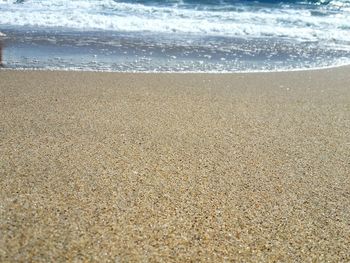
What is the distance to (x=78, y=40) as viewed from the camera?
6688 millimetres

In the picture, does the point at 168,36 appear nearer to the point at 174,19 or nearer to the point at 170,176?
Result: the point at 174,19

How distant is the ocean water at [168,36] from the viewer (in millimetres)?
5312

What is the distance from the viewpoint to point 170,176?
215 cm

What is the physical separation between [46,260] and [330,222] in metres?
1.18

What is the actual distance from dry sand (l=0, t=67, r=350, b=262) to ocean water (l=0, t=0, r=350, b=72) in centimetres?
169

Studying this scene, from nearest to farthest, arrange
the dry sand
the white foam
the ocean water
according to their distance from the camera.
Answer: the dry sand, the ocean water, the white foam

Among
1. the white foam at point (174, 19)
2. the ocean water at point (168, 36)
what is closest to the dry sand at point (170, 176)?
the ocean water at point (168, 36)

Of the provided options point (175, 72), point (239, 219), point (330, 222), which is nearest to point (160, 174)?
point (239, 219)

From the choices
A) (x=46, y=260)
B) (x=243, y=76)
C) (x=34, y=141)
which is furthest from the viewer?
(x=243, y=76)

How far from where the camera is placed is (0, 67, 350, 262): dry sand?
5.27 ft

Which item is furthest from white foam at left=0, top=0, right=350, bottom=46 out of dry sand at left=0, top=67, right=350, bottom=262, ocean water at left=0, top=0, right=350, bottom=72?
dry sand at left=0, top=67, right=350, bottom=262

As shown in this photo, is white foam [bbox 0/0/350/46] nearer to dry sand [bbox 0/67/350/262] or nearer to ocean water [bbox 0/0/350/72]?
ocean water [bbox 0/0/350/72]

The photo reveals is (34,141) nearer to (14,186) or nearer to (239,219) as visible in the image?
(14,186)

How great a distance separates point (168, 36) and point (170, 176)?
227 inches
